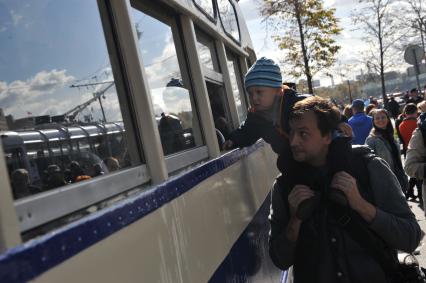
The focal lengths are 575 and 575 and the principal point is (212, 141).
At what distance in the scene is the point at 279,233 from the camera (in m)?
2.44

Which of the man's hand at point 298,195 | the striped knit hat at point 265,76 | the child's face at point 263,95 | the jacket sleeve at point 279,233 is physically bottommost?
the jacket sleeve at point 279,233

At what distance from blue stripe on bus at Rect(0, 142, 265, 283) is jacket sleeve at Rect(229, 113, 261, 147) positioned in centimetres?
146

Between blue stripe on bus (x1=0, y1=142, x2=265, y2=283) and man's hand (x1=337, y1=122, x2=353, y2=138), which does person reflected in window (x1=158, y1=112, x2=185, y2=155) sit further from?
man's hand (x1=337, y1=122, x2=353, y2=138)

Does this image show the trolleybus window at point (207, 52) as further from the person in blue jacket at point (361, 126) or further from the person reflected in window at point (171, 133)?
the person in blue jacket at point (361, 126)

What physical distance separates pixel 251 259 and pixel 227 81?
4.37 ft

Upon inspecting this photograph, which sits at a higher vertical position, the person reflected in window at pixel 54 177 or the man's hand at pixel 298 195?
the person reflected in window at pixel 54 177

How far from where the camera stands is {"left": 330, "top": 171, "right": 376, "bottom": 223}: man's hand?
7.04ft

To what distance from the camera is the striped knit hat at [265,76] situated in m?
3.12

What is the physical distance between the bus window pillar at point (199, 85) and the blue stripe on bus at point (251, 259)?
0.51 meters

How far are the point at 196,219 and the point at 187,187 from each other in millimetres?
138

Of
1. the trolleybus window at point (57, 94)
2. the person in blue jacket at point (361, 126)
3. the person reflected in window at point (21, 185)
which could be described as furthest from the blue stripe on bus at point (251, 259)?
the person in blue jacket at point (361, 126)

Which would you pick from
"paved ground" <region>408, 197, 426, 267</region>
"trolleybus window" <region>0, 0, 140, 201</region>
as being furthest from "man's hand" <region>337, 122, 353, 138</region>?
"paved ground" <region>408, 197, 426, 267</region>

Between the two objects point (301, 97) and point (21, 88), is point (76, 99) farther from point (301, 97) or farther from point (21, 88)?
point (301, 97)

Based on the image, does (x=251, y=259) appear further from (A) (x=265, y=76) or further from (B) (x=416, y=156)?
(B) (x=416, y=156)
